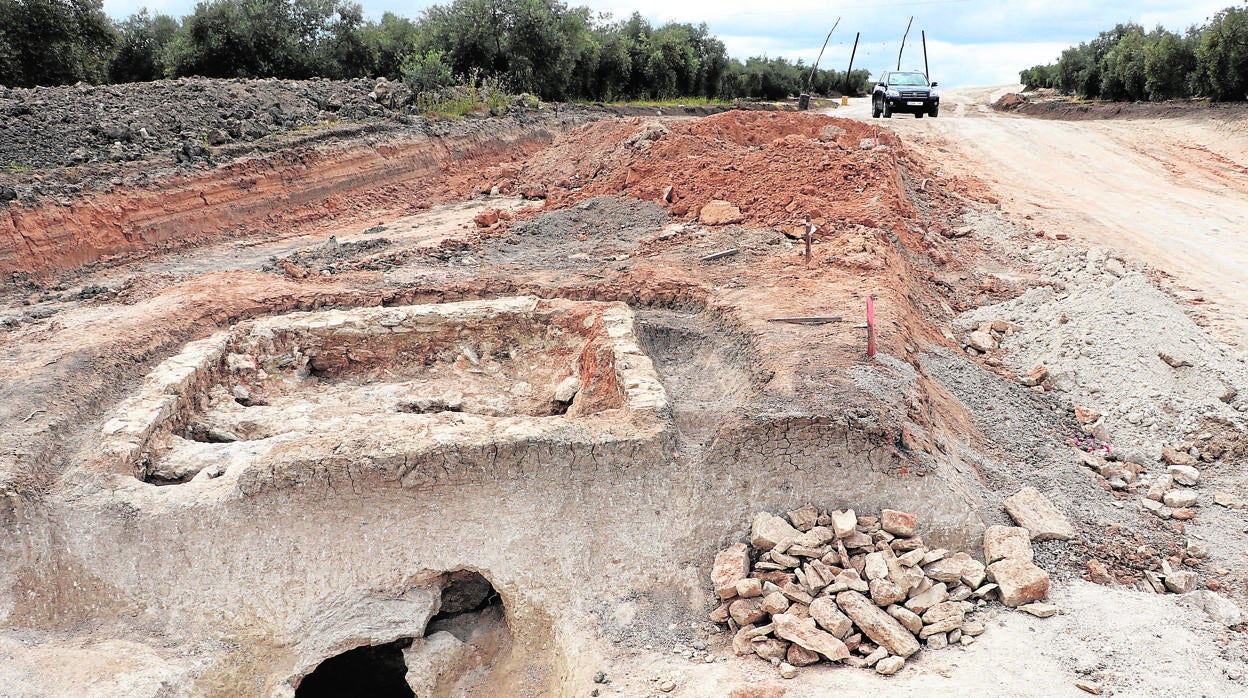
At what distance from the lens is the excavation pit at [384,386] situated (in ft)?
21.0

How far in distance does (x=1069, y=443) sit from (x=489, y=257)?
7.16 m

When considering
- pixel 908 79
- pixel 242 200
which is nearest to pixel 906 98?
pixel 908 79

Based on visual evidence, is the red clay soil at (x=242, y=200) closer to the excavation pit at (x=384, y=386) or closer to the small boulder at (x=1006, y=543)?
the excavation pit at (x=384, y=386)

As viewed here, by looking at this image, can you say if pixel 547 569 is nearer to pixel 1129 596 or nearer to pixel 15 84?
pixel 1129 596

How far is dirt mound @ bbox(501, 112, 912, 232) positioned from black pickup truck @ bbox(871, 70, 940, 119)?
323 inches

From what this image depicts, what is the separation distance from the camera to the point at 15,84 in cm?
1800

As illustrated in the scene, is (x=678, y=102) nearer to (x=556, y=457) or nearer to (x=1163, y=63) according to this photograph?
(x=1163, y=63)

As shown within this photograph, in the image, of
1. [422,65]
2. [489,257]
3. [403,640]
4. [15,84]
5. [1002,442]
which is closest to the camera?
[403,640]

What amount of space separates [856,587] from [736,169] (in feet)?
28.2

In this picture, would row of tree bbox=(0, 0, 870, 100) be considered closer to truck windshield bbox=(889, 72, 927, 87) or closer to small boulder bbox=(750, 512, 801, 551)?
truck windshield bbox=(889, 72, 927, 87)

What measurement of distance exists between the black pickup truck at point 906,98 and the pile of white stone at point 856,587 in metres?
21.3

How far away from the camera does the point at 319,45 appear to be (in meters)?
23.8

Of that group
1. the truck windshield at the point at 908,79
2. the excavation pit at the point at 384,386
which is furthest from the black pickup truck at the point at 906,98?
the excavation pit at the point at 384,386

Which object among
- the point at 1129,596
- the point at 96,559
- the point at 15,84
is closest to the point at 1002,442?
the point at 1129,596
